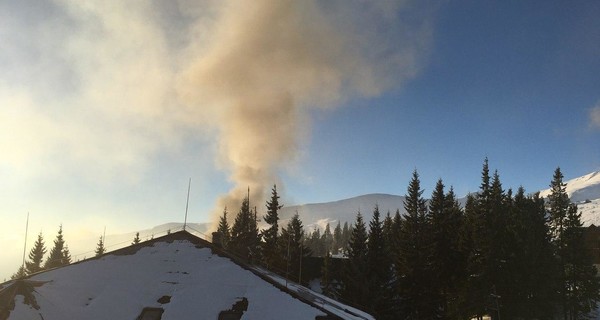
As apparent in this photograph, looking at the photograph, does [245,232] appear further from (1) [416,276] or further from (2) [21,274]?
(2) [21,274]

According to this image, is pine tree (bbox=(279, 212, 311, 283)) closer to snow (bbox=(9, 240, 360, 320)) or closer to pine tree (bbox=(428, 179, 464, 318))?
pine tree (bbox=(428, 179, 464, 318))

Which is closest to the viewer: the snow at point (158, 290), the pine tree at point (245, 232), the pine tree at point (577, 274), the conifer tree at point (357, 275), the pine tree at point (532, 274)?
the snow at point (158, 290)

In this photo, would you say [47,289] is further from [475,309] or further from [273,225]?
[273,225]

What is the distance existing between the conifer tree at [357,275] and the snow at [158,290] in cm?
2032

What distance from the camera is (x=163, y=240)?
2020cm

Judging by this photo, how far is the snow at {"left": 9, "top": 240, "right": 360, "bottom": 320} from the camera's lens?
51.9 feet

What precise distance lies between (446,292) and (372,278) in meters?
8.11

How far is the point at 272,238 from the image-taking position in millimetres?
59125

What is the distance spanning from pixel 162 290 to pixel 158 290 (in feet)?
0.54

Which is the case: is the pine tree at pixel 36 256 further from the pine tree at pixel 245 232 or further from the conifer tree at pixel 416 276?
the conifer tree at pixel 416 276

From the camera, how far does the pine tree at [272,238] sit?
5238 centimetres

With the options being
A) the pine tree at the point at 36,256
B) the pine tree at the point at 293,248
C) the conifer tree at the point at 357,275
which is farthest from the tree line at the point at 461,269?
the pine tree at the point at 36,256

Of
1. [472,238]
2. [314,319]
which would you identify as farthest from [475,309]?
[314,319]

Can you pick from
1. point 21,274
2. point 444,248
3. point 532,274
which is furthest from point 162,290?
point 21,274
